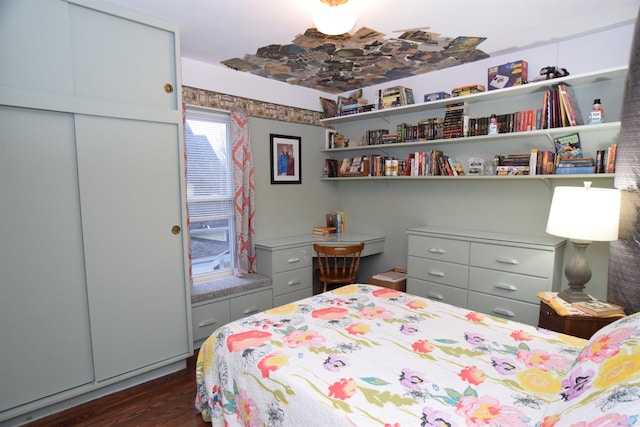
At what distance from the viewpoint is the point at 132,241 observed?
2.21 meters

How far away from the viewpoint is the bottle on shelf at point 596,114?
2.34m

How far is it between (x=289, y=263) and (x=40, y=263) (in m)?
1.93

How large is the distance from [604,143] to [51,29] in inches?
140

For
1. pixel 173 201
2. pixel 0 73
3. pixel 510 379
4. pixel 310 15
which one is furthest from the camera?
pixel 173 201

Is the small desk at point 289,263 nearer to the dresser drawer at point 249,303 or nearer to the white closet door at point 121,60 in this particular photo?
the dresser drawer at point 249,303

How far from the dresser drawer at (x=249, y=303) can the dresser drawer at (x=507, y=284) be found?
69.4 inches

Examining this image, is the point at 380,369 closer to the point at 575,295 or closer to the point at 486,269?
the point at 575,295

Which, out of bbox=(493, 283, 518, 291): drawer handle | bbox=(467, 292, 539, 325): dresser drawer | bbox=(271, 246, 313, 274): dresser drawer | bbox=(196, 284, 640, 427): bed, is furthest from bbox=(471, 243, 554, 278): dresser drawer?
bbox=(271, 246, 313, 274): dresser drawer

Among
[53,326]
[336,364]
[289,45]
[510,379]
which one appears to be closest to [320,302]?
[336,364]

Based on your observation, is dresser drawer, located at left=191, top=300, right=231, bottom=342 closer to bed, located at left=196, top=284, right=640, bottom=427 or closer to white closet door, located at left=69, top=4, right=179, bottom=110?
bed, located at left=196, top=284, right=640, bottom=427

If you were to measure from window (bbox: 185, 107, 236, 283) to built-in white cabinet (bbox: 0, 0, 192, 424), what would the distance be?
745 mm

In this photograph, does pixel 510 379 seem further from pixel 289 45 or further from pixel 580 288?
pixel 289 45

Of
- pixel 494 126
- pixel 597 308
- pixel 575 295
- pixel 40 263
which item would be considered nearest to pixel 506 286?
pixel 575 295

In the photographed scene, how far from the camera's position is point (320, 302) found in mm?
2006
